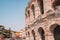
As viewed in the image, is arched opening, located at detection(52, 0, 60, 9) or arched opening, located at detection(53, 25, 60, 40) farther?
arched opening, located at detection(53, 25, 60, 40)

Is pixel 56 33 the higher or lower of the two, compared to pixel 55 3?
lower

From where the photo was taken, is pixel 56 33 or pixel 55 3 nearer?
pixel 55 3

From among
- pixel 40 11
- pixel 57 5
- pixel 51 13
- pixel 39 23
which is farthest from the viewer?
pixel 40 11

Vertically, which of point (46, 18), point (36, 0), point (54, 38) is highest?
point (36, 0)

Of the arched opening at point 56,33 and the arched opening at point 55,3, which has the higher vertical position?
the arched opening at point 55,3

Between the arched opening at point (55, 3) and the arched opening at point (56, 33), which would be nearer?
the arched opening at point (55, 3)

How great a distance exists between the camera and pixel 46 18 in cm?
1156

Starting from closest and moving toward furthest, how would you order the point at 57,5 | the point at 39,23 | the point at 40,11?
the point at 57,5 < the point at 39,23 < the point at 40,11

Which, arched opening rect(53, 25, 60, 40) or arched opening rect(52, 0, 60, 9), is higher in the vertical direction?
arched opening rect(52, 0, 60, 9)

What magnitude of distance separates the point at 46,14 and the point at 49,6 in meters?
0.83

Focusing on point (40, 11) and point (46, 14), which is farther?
point (40, 11)

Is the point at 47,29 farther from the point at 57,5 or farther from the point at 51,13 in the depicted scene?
the point at 57,5

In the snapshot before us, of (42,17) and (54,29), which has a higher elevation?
(42,17)

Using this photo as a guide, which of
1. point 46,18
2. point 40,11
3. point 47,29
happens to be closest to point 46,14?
point 46,18
